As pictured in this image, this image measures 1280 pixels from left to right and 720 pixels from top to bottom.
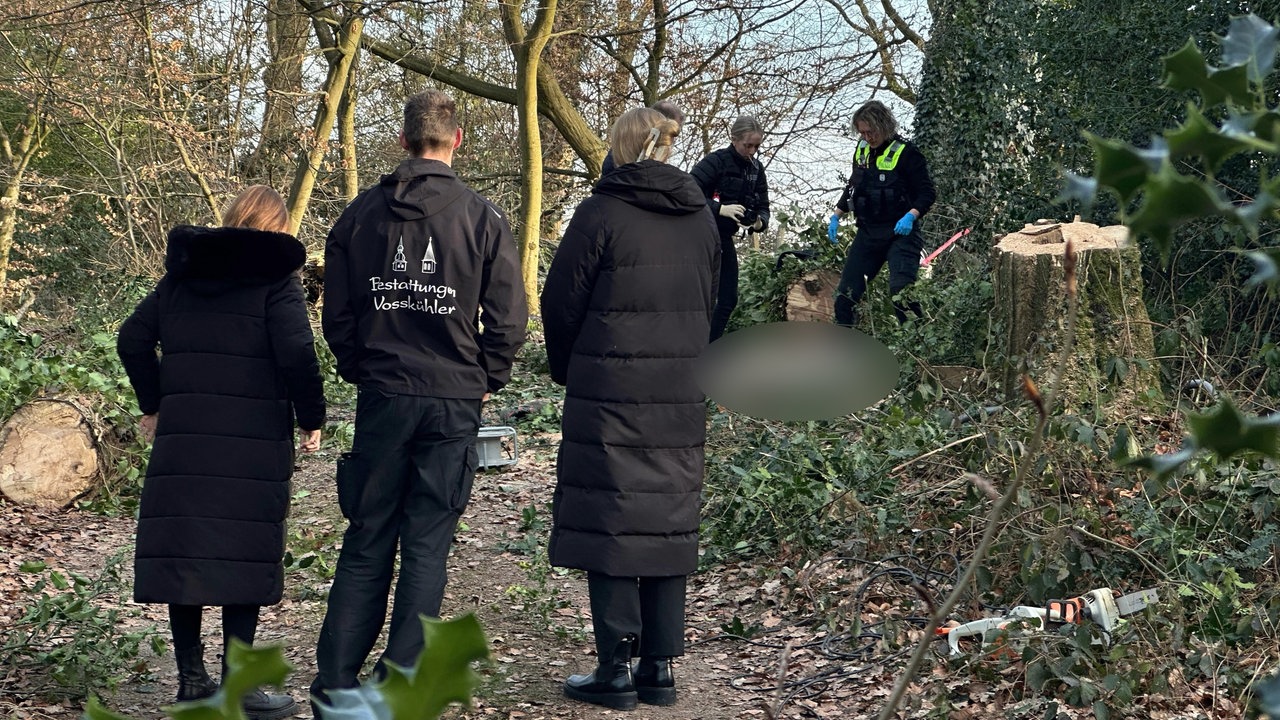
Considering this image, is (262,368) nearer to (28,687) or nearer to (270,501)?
(270,501)

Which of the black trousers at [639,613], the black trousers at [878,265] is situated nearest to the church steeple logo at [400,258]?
the black trousers at [639,613]

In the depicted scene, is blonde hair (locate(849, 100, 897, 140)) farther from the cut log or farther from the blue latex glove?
the cut log

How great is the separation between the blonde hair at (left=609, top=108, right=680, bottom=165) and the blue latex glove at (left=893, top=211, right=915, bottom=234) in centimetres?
458

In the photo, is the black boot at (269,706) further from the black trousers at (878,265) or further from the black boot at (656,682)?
the black trousers at (878,265)

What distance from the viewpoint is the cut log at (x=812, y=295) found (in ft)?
37.0

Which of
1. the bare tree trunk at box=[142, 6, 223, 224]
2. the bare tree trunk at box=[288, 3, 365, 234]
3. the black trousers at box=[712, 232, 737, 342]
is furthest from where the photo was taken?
the bare tree trunk at box=[288, 3, 365, 234]

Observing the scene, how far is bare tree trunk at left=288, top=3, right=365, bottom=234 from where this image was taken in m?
14.2

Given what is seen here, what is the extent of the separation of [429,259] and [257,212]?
0.72 metres

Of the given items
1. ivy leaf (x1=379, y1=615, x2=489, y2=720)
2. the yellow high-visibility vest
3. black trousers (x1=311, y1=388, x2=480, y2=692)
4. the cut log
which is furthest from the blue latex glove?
ivy leaf (x1=379, y1=615, x2=489, y2=720)

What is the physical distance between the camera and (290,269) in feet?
15.4

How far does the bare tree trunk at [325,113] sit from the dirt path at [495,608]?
617cm

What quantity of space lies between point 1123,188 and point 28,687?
16.7 feet

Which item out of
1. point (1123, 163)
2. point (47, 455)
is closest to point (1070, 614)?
point (1123, 163)

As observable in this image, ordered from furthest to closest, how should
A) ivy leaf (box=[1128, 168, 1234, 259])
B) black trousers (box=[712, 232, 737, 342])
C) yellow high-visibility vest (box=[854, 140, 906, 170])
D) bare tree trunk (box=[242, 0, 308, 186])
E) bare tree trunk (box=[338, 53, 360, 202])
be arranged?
bare tree trunk (box=[338, 53, 360, 202]), bare tree trunk (box=[242, 0, 308, 186]), black trousers (box=[712, 232, 737, 342]), yellow high-visibility vest (box=[854, 140, 906, 170]), ivy leaf (box=[1128, 168, 1234, 259])
